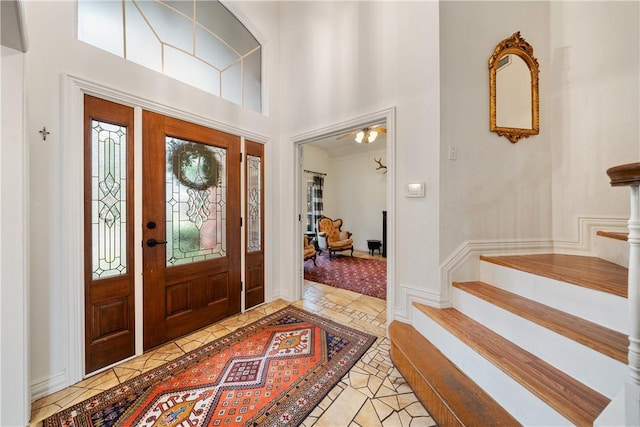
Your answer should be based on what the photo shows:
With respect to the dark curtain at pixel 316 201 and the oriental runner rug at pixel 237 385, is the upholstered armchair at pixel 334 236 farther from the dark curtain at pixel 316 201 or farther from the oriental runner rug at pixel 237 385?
the oriental runner rug at pixel 237 385

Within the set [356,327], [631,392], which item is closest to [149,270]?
[356,327]

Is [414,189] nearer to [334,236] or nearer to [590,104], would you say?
[590,104]

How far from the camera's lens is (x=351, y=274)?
433 cm

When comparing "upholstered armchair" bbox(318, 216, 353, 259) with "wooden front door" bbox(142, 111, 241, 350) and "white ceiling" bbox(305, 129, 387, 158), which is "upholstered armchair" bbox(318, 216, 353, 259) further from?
"wooden front door" bbox(142, 111, 241, 350)

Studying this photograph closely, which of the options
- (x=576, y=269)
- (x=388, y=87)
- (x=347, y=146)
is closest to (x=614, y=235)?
(x=576, y=269)

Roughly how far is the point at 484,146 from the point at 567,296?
126 centimetres

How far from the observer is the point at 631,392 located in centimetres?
73

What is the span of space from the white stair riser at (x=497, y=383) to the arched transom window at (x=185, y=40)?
3112mm

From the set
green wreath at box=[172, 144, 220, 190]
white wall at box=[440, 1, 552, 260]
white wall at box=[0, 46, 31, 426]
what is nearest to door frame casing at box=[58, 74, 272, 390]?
white wall at box=[0, 46, 31, 426]

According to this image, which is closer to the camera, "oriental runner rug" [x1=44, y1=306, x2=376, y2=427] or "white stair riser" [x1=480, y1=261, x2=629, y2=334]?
"white stair riser" [x1=480, y1=261, x2=629, y2=334]

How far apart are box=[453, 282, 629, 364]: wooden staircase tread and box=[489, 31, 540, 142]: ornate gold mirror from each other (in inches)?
55.2

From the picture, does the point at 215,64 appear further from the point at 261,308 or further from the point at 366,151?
the point at 366,151

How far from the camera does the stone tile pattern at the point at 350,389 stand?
4.41 ft

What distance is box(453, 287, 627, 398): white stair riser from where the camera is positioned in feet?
3.16
